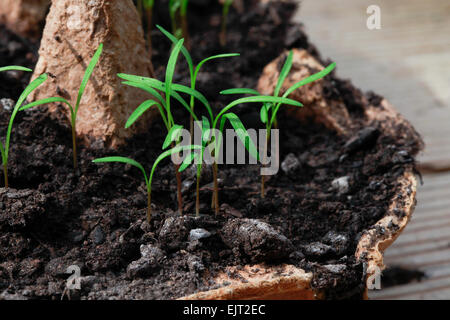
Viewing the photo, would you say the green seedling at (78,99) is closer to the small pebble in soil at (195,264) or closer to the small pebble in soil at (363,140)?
the small pebble in soil at (195,264)

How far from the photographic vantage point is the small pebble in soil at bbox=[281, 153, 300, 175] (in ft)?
4.94

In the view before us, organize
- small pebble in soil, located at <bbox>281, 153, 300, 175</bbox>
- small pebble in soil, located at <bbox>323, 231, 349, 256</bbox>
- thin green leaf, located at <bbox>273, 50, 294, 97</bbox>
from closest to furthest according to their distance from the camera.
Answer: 1. small pebble in soil, located at <bbox>323, 231, 349, 256</bbox>
2. thin green leaf, located at <bbox>273, 50, 294, 97</bbox>
3. small pebble in soil, located at <bbox>281, 153, 300, 175</bbox>

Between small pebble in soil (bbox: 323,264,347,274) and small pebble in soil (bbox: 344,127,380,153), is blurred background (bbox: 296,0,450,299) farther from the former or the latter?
small pebble in soil (bbox: 323,264,347,274)

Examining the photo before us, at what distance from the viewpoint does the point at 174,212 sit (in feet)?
4.29

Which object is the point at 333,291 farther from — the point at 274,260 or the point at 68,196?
the point at 68,196

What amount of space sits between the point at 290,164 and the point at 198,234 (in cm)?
39

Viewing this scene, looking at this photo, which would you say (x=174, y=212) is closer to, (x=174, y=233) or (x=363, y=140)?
(x=174, y=233)

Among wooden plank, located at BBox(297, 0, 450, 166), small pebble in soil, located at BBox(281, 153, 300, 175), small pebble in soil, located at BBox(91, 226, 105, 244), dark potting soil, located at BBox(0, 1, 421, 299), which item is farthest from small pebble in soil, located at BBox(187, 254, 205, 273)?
wooden plank, located at BBox(297, 0, 450, 166)

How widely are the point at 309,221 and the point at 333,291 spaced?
0.22 meters

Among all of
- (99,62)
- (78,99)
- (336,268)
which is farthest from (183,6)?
(336,268)

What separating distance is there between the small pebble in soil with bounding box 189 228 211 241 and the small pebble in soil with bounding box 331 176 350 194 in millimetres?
383

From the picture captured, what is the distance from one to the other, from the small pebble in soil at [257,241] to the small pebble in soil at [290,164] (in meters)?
0.32

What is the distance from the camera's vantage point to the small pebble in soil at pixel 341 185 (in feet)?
4.73

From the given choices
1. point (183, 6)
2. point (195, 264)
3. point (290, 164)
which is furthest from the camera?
point (183, 6)
